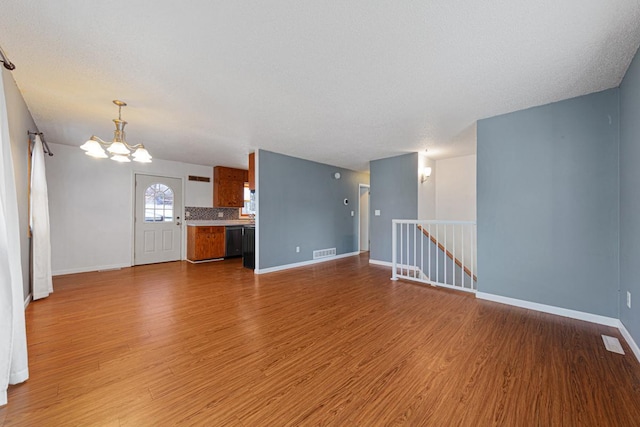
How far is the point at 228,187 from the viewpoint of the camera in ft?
21.9

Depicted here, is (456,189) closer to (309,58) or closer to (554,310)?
(554,310)

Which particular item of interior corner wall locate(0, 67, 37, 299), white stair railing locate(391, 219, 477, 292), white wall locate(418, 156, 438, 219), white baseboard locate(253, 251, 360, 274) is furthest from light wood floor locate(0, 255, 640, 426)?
white wall locate(418, 156, 438, 219)

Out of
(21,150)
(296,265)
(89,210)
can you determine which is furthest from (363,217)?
(21,150)

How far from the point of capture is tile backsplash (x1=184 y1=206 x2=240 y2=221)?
6.28m

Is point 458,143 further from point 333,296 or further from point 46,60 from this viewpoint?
point 46,60

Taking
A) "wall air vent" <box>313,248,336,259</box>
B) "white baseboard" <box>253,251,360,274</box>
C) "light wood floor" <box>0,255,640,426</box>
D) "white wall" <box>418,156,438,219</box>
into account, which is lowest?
"light wood floor" <box>0,255,640,426</box>

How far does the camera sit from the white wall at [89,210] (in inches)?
180

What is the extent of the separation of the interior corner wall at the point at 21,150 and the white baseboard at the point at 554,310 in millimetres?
5454

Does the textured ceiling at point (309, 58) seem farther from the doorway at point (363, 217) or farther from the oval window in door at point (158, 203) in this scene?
the doorway at point (363, 217)

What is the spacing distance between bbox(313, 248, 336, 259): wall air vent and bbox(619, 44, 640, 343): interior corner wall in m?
4.49

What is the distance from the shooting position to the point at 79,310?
2900mm

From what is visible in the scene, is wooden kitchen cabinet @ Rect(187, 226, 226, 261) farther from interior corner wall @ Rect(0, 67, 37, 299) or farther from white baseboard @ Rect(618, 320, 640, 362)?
white baseboard @ Rect(618, 320, 640, 362)

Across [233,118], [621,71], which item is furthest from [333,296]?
[621,71]

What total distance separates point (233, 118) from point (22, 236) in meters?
2.79
